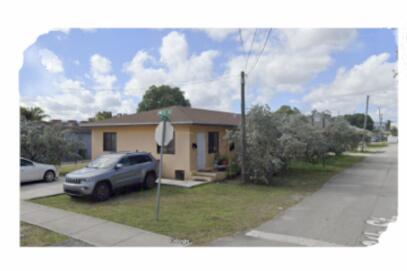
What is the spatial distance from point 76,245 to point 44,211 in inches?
127

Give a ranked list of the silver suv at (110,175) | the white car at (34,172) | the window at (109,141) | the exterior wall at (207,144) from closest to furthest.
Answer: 1. the silver suv at (110,175)
2. the white car at (34,172)
3. the exterior wall at (207,144)
4. the window at (109,141)

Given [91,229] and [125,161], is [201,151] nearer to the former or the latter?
[125,161]

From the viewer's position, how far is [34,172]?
12.6 metres

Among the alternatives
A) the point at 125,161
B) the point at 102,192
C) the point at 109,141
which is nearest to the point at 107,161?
the point at 125,161

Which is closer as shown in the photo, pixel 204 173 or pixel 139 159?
pixel 139 159

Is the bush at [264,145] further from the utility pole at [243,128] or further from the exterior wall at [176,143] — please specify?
the exterior wall at [176,143]

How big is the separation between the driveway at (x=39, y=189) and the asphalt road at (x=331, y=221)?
762 cm

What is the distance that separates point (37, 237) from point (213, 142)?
399 inches

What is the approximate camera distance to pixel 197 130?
1384cm

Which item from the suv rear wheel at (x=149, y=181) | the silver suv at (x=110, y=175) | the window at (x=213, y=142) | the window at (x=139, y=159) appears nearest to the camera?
the silver suv at (x=110, y=175)

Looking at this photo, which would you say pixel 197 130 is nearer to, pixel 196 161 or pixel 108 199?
pixel 196 161

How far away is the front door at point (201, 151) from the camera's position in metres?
14.0

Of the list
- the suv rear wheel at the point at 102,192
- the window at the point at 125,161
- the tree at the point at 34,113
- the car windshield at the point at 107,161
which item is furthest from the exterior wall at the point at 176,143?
the tree at the point at 34,113
